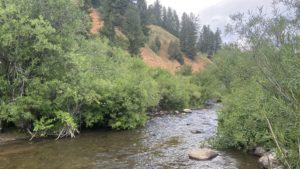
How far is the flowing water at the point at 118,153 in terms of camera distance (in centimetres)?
2242

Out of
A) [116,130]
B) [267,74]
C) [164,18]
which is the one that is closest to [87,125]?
[116,130]

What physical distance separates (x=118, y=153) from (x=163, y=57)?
301 feet

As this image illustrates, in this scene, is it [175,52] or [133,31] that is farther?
[175,52]

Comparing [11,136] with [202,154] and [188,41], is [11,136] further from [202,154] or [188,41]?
[188,41]

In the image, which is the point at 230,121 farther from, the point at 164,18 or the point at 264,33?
the point at 164,18

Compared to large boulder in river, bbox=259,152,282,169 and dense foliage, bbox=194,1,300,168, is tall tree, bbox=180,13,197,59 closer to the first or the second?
large boulder in river, bbox=259,152,282,169

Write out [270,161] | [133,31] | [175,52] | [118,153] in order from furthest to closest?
[175,52], [133,31], [118,153], [270,161]

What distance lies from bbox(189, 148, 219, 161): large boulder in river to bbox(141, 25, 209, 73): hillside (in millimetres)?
69053

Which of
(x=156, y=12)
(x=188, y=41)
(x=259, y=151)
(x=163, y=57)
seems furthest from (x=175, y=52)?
(x=259, y=151)

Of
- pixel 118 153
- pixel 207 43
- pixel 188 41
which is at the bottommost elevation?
pixel 118 153

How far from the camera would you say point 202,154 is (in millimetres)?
24156

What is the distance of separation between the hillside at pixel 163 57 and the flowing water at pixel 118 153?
203 feet

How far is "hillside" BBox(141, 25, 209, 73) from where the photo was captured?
340 feet

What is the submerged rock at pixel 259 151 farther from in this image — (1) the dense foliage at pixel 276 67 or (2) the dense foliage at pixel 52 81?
(2) the dense foliage at pixel 52 81
